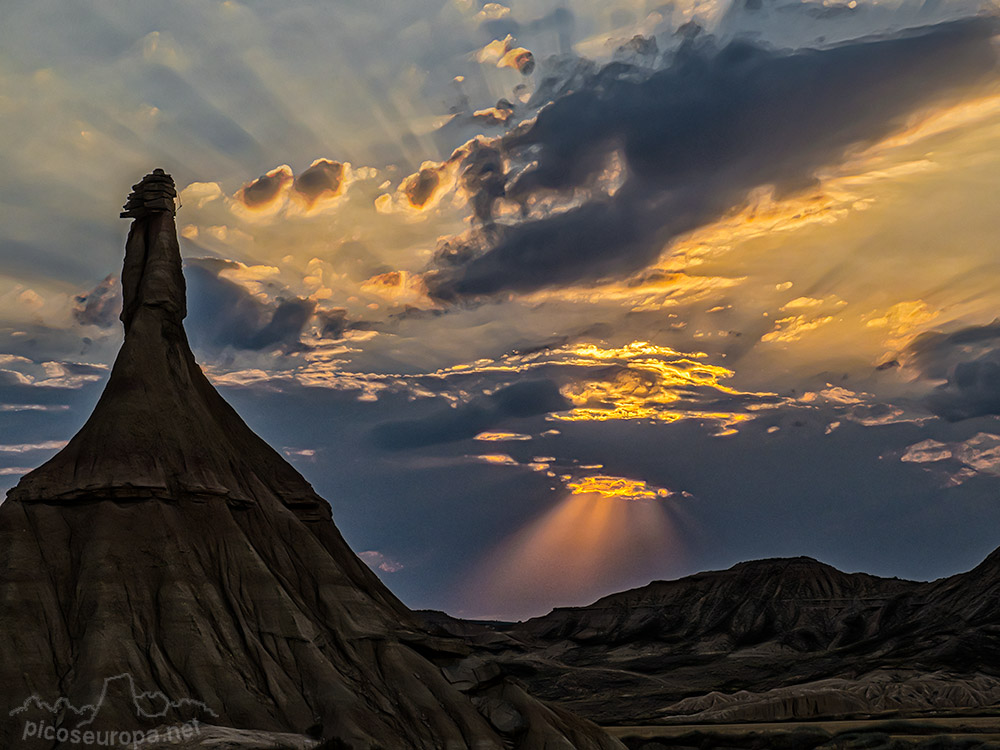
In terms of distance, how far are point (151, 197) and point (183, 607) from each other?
32245 millimetres

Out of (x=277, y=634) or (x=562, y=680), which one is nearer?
(x=277, y=634)

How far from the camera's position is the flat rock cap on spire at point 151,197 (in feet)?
237

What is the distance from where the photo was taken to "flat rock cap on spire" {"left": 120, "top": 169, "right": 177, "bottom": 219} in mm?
72250

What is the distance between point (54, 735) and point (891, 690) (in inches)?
4228

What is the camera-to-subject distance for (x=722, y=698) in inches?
5054

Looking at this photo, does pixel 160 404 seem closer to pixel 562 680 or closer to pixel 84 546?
pixel 84 546

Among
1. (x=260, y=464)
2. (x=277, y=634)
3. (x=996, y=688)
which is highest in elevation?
(x=260, y=464)

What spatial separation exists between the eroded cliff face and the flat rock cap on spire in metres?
0.30

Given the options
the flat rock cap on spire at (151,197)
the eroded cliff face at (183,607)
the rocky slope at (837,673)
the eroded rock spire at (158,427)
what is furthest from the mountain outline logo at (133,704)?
the rocky slope at (837,673)

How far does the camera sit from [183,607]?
5484cm

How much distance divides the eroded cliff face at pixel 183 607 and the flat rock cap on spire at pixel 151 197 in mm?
303

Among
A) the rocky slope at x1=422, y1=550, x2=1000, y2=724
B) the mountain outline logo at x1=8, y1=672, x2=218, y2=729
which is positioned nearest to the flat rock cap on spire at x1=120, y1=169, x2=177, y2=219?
the mountain outline logo at x1=8, y1=672, x2=218, y2=729

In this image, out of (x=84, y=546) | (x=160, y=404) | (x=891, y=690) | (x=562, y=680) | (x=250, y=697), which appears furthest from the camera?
(x=562, y=680)

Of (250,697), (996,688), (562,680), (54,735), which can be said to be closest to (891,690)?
(996,688)
